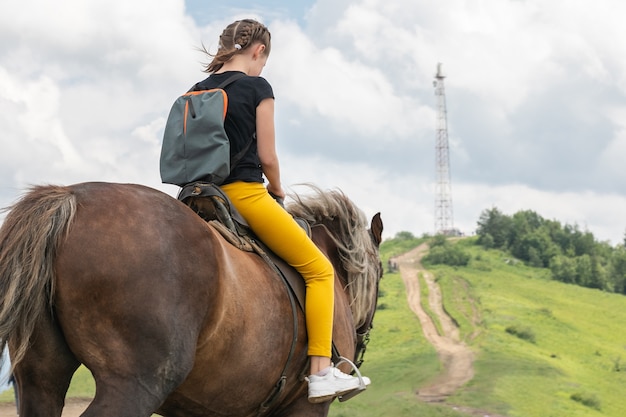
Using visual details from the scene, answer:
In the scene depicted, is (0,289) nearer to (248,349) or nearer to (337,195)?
(248,349)

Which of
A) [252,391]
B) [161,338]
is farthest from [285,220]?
[161,338]

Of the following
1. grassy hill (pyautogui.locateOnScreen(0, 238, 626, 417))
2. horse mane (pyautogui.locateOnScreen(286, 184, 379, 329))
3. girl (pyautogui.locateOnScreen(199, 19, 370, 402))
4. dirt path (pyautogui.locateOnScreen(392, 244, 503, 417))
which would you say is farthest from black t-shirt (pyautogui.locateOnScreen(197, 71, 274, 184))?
dirt path (pyautogui.locateOnScreen(392, 244, 503, 417))

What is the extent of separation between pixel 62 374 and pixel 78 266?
546 millimetres

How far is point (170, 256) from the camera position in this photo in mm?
3453

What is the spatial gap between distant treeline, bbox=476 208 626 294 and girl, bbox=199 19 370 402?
53.2 m

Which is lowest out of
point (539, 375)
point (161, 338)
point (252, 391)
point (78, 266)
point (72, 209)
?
point (539, 375)

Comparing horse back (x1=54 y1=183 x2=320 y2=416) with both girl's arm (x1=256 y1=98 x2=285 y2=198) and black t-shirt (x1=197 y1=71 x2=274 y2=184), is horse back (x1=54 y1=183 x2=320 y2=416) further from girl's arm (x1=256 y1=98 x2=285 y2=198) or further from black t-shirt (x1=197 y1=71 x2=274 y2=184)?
girl's arm (x1=256 y1=98 x2=285 y2=198)

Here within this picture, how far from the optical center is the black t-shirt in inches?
171

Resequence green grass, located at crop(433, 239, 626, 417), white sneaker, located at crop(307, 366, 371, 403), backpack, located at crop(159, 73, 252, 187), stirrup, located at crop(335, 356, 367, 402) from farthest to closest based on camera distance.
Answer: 1. green grass, located at crop(433, 239, 626, 417)
2. stirrup, located at crop(335, 356, 367, 402)
3. white sneaker, located at crop(307, 366, 371, 403)
4. backpack, located at crop(159, 73, 252, 187)

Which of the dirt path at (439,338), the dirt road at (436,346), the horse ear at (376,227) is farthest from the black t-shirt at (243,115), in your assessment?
the dirt path at (439,338)

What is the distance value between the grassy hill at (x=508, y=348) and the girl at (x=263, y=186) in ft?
31.4

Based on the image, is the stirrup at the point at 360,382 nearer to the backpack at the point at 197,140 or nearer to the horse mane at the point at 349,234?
the horse mane at the point at 349,234

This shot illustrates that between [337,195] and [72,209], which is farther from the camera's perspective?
[337,195]

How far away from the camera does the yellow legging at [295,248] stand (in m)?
4.38
